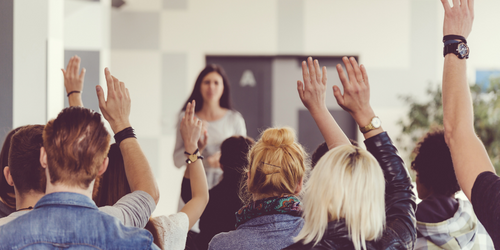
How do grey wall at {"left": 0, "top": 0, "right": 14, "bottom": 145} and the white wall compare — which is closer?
grey wall at {"left": 0, "top": 0, "right": 14, "bottom": 145}

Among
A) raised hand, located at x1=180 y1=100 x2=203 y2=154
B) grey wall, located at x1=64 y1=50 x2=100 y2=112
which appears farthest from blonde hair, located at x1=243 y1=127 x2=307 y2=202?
grey wall, located at x1=64 y1=50 x2=100 y2=112

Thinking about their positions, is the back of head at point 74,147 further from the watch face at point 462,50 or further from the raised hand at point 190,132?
the watch face at point 462,50

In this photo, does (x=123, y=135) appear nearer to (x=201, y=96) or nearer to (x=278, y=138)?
(x=278, y=138)

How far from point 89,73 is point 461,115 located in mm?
Result: 3174

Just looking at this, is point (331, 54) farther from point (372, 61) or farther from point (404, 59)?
point (404, 59)

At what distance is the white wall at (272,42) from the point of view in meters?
4.62

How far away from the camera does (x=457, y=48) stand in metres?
0.96

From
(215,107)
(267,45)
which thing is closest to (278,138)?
(215,107)

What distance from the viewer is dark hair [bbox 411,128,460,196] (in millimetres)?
1417

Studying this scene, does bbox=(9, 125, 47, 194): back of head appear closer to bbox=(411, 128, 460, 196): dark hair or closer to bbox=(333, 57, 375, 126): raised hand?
bbox=(333, 57, 375, 126): raised hand

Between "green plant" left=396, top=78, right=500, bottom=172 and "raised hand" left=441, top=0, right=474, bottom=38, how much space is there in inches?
122

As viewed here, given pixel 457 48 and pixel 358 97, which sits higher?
pixel 457 48

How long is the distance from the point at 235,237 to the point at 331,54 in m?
3.87

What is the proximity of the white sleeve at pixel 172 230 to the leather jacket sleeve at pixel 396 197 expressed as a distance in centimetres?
62
